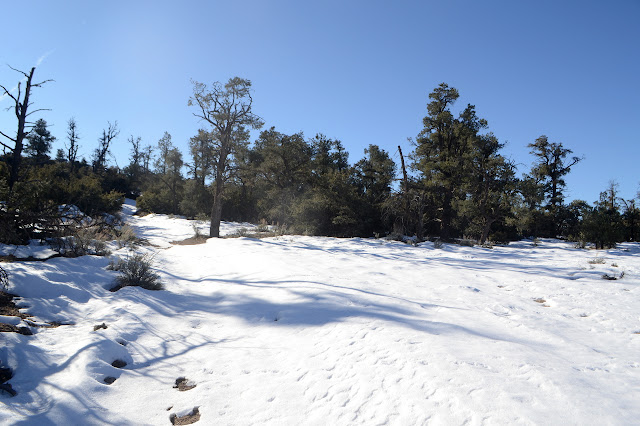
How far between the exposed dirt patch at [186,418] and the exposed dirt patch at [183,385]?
409mm

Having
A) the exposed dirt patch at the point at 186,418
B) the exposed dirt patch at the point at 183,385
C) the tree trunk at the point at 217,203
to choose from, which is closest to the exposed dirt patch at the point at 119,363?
the exposed dirt patch at the point at 183,385

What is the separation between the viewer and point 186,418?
2641 mm

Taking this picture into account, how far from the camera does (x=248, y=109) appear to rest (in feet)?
52.3

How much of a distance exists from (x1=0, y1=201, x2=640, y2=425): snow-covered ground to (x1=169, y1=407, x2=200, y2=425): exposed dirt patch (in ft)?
0.17

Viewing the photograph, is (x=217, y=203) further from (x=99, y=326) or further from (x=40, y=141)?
(x=40, y=141)

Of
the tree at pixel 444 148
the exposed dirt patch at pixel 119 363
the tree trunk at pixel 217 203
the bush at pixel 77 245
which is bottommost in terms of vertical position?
the exposed dirt patch at pixel 119 363

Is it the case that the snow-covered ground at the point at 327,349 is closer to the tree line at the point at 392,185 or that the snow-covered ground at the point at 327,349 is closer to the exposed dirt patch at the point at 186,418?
the exposed dirt patch at the point at 186,418

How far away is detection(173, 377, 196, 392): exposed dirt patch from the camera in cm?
308

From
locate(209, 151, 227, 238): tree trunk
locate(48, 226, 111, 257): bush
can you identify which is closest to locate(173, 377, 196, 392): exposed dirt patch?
locate(48, 226, 111, 257): bush

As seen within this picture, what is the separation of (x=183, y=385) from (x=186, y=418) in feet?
1.80

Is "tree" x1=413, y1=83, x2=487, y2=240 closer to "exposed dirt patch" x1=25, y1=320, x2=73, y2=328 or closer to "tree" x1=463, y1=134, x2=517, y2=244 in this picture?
"tree" x1=463, y1=134, x2=517, y2=244

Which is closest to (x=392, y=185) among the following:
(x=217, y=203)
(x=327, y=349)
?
(x=217, y=203)

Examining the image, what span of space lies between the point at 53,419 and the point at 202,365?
4.39 ft

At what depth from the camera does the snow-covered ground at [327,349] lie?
2.48m
